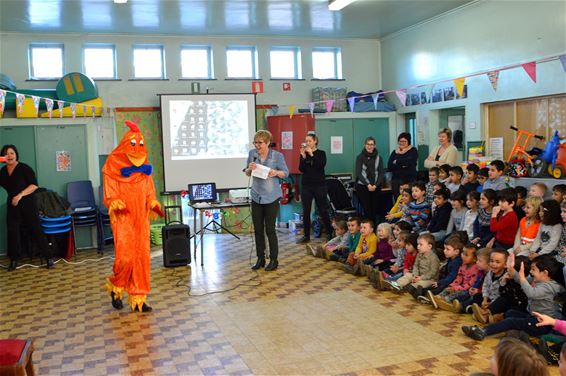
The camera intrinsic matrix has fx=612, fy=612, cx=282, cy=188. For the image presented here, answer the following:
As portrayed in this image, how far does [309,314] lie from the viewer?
5.36 metres

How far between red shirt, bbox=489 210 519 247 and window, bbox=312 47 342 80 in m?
6.04

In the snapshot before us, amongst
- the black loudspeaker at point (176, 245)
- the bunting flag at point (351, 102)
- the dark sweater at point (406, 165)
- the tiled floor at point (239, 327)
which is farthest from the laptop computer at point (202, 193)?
the bunting flag at point (351, 102)

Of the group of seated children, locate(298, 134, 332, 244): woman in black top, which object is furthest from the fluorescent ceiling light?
the group of seated children

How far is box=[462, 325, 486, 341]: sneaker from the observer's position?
14.6 feet

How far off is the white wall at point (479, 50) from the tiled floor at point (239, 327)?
3.38 meters

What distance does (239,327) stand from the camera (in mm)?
5055

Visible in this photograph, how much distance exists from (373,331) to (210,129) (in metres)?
6.18

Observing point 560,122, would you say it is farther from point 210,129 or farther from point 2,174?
point 2,174

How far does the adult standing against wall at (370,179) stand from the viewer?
8.86 metres

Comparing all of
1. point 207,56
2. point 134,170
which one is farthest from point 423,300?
point 207,56

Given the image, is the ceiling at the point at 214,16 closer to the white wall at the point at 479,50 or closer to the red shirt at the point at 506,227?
the white wall at the point at 479,50

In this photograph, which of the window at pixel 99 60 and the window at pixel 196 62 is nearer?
the window at pixel 99 60

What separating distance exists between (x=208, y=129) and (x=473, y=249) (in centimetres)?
588

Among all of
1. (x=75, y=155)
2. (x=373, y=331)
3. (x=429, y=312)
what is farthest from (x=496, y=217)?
(x=75, y=155)
